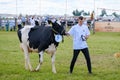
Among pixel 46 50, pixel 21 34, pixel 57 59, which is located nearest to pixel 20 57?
pixel 57 59

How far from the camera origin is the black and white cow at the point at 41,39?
495 inches

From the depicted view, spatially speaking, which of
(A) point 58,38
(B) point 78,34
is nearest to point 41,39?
(A) point 58,38

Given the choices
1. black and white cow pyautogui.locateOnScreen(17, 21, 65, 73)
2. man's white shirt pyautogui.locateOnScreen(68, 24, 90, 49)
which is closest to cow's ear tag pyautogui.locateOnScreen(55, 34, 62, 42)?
black and white cow pyautogui.locateOnScreen(17, 21, 65, 73)

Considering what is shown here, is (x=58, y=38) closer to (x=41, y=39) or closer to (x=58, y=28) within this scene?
(x=58, y=28)

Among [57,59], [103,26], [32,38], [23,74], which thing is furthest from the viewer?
[103,26]

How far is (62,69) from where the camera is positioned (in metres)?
13.6

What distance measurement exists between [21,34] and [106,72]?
345 centimetres

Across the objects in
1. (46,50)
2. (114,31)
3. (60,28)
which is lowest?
(114,31)

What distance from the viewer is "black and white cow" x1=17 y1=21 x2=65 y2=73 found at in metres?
12.6

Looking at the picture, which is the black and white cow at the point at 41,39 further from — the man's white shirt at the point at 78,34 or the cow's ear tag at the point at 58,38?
the man's white shirt at the point at 78,34

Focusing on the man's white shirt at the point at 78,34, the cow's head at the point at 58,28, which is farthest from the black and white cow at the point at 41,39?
the man's white shirt at the point at 78,34

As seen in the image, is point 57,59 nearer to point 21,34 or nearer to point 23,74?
point 21,34

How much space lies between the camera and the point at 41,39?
12852 mm

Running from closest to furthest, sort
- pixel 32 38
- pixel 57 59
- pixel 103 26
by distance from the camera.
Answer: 1. pixel 32 38
2. pixel 57 59
3. pixel 103 26
